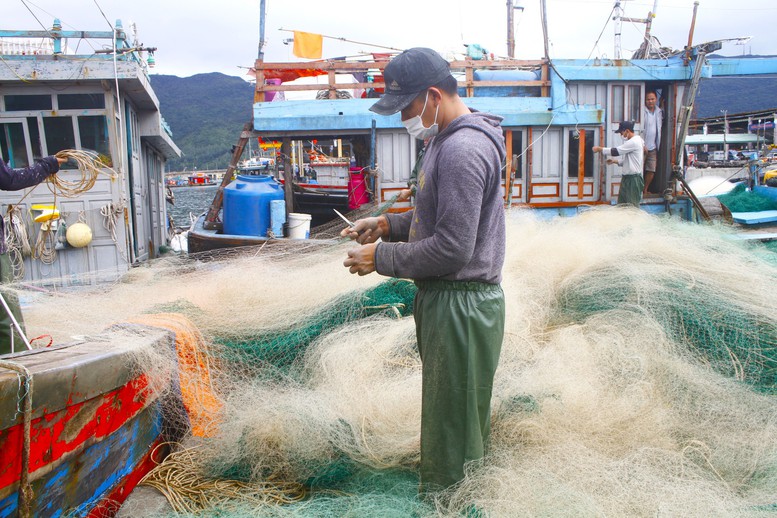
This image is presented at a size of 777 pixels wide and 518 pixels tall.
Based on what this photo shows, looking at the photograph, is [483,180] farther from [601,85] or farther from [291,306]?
[601,85]

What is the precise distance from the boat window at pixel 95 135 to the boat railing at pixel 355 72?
9.00 ft

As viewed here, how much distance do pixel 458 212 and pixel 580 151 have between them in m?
10.8

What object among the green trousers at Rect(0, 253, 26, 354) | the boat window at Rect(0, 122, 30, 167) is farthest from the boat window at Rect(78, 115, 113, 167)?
the green trousers at Rect(0, 253, 26, 354)

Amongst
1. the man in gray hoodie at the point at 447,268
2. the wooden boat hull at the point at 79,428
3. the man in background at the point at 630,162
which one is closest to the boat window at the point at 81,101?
the wooden boat hull at the point at 79,428

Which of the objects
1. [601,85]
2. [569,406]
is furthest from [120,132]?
[601,85]

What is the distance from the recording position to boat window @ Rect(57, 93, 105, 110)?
350 inches

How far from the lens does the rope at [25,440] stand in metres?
2.21

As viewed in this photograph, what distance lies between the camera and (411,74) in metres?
2.17

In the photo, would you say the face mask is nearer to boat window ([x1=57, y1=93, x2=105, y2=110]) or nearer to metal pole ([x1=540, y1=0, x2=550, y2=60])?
boat window ([x1=57, y1=93, x2=105, y2=110])

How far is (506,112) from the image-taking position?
1139cm

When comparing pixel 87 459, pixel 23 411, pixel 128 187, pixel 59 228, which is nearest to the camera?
pixel 23 411

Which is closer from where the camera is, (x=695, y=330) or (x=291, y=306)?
(x=695, y=330)

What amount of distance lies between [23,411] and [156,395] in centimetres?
126

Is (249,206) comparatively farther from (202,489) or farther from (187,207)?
(187,207)
